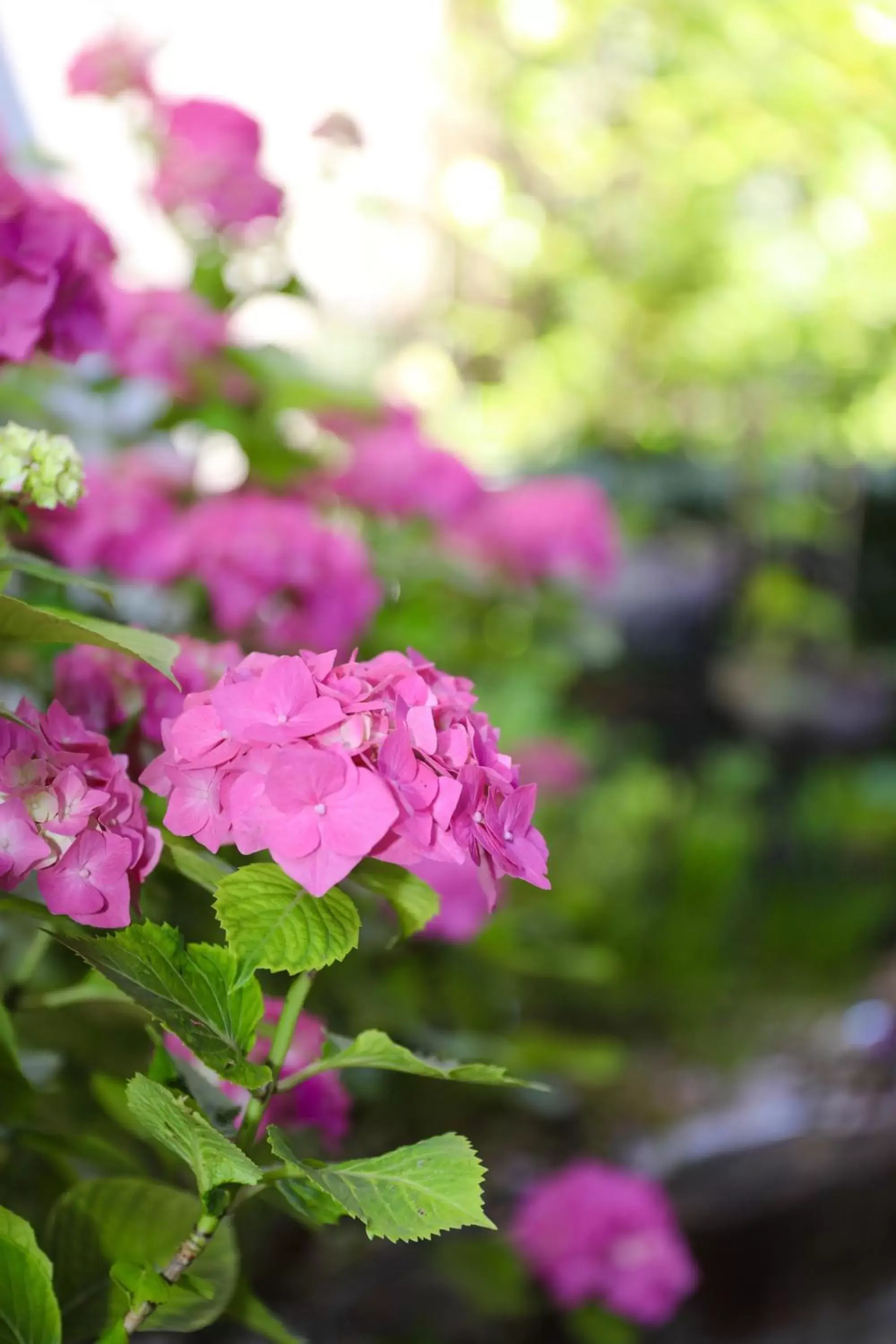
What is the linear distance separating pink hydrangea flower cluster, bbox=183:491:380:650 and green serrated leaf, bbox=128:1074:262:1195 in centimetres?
61

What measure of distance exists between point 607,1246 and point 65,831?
100 cm

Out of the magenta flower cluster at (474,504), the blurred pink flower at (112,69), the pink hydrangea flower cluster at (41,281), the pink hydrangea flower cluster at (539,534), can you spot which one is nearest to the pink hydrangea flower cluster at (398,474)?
the magenta flower cluster at (474,504)

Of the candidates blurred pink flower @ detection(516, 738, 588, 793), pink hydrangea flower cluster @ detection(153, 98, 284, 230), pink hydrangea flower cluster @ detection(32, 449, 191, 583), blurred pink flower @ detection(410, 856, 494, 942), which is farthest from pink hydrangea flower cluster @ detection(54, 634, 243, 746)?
blurred pink flower @ detection(516, 738, 588, 793)

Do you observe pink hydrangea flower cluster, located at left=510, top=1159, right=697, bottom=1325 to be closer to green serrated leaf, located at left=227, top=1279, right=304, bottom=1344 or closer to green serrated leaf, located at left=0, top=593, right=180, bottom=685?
green serrated leaf, located at left=227, top=1279, right=304, bottom=1344

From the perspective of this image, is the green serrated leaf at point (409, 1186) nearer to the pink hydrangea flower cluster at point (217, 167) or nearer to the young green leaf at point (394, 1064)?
the young green leaf at point (394, 1064)

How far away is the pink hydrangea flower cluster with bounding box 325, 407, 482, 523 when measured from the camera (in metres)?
1.28

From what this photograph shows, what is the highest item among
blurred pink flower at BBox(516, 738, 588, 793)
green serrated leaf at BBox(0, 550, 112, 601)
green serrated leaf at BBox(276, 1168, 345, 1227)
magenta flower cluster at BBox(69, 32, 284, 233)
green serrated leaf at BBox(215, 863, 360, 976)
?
green serrated leaf at BBox(215, 863, 360, 976)

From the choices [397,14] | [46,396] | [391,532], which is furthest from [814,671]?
[46,396]

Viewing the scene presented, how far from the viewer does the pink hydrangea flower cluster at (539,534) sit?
1.55m

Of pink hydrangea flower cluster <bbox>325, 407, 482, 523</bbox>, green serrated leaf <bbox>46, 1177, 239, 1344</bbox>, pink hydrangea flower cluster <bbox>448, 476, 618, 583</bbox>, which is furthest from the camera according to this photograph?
pink hydrangea flower cluster <bbox>448, 476, 618, 583</bbox>

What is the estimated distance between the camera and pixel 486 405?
4184 mm

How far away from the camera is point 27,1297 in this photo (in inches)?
16.8

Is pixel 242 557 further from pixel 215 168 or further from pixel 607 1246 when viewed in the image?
pixel 607 1246

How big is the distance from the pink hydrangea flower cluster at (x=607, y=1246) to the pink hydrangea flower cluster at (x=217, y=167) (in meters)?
0.99
